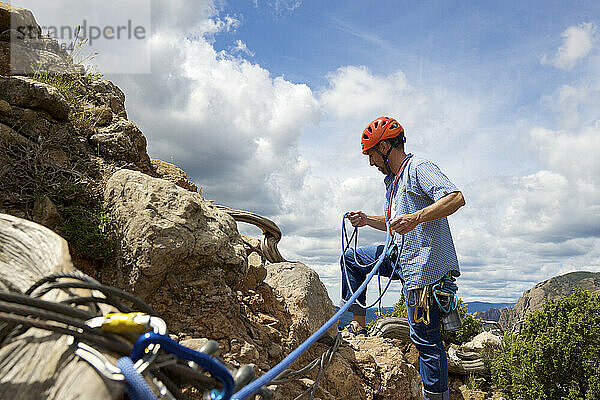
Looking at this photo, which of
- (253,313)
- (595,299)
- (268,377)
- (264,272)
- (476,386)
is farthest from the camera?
(476,386)

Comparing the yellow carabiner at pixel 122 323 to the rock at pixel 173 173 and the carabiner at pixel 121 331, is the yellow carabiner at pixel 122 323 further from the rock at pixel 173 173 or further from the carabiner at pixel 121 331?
the rock at pixel 173 173

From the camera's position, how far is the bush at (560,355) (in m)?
7.21

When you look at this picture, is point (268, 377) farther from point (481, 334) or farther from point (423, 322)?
point (481, 334)

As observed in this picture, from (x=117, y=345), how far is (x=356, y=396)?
4091 mm

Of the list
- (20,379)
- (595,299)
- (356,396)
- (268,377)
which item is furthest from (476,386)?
(20,379)

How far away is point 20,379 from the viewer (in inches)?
Result: 39.7

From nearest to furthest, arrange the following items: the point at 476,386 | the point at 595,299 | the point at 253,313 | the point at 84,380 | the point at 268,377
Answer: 1. the point at 84,380
2. the point at 268,377
3. the point at 253,313
4. the point at 595,299
5. the point at 476,386

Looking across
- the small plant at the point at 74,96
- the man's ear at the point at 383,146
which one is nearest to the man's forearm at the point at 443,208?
the man's ear at the point at 383,146

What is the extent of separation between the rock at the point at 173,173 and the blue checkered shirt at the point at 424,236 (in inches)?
97.4

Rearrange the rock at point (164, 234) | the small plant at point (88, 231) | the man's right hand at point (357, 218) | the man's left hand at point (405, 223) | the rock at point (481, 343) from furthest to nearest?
1. the rock at point (481, 343)
2. the man's right hand at point (357, 218)
3. the man's left hand at point (405, 223)
4. the small plant at point (88, 231)
5. the rock at point (164, 234)

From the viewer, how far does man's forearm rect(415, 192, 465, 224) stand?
148 inches

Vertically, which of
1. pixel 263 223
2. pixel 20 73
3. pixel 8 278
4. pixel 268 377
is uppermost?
pixel 20 73

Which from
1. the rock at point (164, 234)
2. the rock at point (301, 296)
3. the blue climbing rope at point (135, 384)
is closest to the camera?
the blue climbing rope at point (135, 384)

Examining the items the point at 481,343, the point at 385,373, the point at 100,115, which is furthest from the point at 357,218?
the point at 481,343
